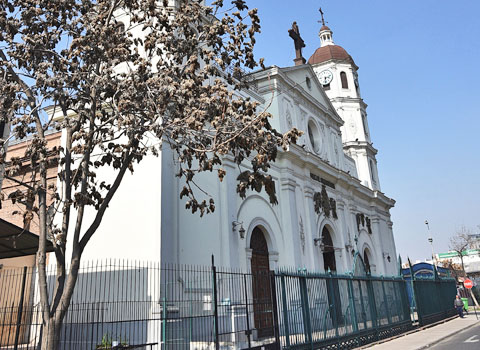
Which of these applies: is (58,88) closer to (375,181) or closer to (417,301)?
(417,301)

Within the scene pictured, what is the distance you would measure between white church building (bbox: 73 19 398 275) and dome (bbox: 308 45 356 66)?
0.09 meters

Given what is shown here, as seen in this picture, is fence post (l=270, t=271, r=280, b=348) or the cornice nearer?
fence post (l=270, t=271, r=280, b=348)

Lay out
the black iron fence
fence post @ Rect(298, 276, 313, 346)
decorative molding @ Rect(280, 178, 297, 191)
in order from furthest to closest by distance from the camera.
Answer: decorative molding @ Rect(280, 178, 297, 191), fence post @ Rect(298, 276, 313, 346), the black iron fence

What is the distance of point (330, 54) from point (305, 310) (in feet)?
90.5

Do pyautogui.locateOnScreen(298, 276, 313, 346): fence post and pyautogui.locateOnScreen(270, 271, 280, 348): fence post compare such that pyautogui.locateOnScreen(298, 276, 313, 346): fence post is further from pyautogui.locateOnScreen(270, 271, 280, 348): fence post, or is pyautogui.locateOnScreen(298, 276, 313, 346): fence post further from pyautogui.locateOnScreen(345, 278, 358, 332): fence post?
pyautogui.locateOnScreen(345, 278, 358, 332): fence post

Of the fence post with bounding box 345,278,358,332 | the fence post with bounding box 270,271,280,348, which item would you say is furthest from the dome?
the fence post with bounding box 270,271,280,348

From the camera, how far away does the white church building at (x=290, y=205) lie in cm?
1240

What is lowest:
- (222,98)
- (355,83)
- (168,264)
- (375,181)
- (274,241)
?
(168,264)

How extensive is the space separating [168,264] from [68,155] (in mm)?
4870

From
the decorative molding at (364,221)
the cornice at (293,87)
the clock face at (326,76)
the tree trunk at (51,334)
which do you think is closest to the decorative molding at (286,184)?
the cornice at (293,87)

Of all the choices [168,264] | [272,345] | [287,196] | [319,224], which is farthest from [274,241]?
[272,345]

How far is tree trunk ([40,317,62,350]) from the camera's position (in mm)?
6875

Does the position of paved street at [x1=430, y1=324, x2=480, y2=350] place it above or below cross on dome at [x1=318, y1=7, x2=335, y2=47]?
below

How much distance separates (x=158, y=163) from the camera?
12.4m
